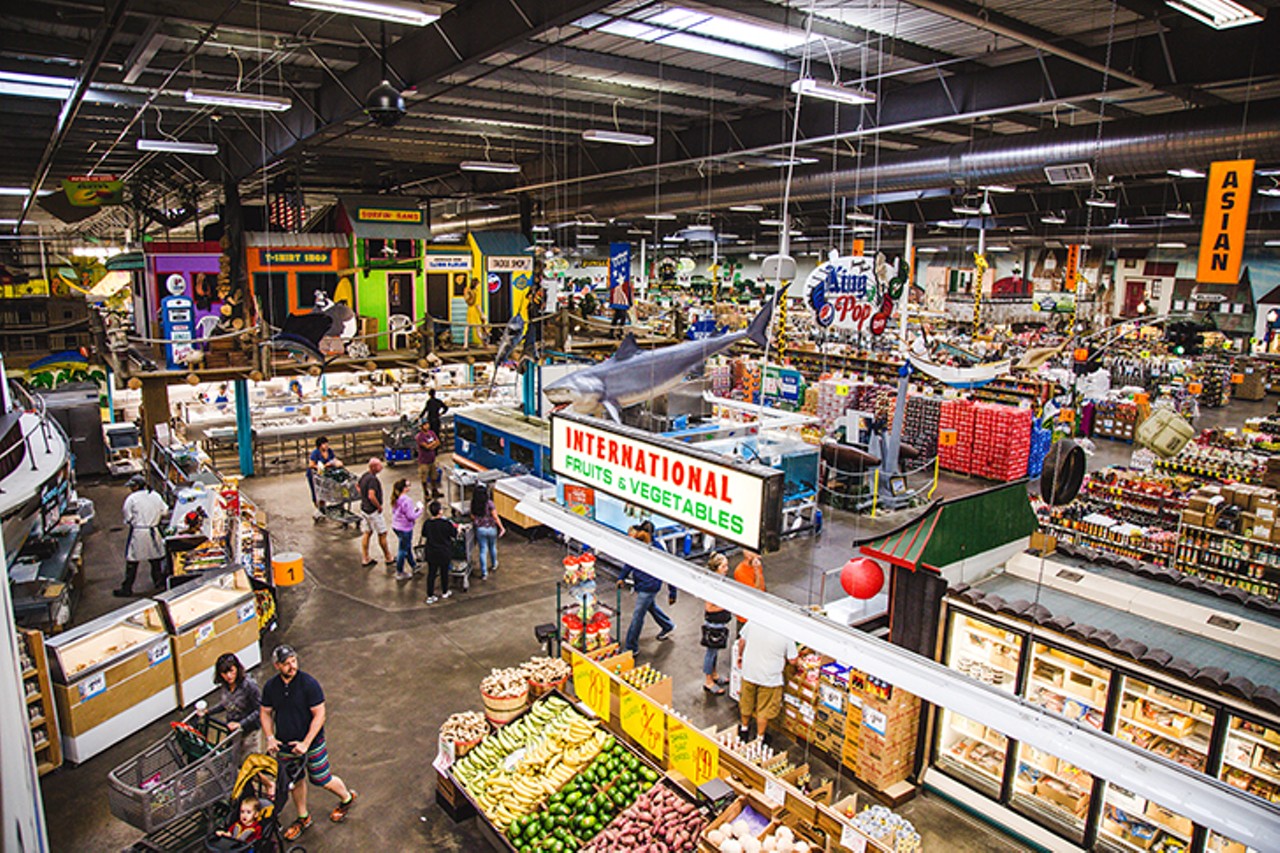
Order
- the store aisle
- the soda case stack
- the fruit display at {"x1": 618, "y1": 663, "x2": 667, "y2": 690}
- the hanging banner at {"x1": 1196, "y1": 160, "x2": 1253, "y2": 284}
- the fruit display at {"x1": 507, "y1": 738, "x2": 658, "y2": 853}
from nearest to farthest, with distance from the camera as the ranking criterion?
the fruit display at {"x1": 507, "y1": 738, "x2": 658, "y2": 853} < the store aisle < the fruit display at {"x1": 618, "y1": 663, "x2": 667, "y2": 690} < the hanging banner at {"x1": 1196, "y1": 160, "x2": 1253, "y2": 284} < the soda case stack

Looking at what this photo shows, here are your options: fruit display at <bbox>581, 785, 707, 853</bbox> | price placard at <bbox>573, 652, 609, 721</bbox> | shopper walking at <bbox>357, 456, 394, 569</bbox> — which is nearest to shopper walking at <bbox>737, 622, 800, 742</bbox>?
price placard at <bbox>573, 652, 609, 721</bbox>

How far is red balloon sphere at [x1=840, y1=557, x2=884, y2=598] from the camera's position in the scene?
226 inches

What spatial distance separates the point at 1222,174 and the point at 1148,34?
7.09 feet

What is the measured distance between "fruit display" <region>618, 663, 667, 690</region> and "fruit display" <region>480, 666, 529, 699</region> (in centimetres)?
86

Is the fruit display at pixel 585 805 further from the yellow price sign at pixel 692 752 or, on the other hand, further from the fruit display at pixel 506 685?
the fruit display at pixel 506 685

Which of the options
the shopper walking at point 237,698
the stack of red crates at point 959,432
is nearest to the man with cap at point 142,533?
the shopper walking at point 237,698

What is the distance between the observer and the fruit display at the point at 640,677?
6.68 metres

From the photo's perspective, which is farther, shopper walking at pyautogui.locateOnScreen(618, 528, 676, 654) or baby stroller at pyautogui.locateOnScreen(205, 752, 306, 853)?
shopper walking at pyautogui.locateOnScreen(618, 528, 676, 654)

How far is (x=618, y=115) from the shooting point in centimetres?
1401

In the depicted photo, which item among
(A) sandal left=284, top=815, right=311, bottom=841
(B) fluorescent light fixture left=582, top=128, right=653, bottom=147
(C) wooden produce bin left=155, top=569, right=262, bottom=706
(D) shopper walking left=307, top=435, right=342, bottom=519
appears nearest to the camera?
(A) sandal left=284, top=815, right=311, bottom=841

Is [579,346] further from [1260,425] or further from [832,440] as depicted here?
[1260,425]

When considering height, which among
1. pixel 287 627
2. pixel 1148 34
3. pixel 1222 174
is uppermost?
pixel 1148 34

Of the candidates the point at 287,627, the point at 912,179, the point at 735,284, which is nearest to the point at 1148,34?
the point at 912,179

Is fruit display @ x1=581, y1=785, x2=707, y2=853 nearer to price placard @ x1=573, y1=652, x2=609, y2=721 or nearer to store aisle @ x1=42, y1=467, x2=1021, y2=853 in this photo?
price placard @ x1=573, y1=652, x2=609, y2=721
